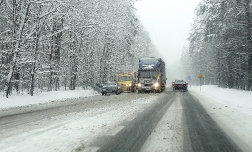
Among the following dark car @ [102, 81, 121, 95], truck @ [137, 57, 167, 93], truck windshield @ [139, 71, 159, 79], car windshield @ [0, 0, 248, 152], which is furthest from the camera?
truck windshield @ [139, 71, 159, 79]

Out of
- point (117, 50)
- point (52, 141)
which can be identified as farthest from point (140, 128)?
point (117, 50)

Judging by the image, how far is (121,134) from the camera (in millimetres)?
6988

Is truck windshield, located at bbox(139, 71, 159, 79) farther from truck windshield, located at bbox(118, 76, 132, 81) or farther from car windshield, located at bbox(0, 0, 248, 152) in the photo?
truck windshield, located at bbox(118, 76, 132, 81)

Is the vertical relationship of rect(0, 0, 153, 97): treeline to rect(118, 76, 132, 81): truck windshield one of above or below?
above

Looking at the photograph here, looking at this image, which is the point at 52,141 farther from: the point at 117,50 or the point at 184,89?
the point at 117,50

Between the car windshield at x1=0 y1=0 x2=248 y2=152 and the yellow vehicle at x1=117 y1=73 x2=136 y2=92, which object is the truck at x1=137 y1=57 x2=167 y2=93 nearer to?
the car windshield at x1=0 y1=0 x2=248 y2=152

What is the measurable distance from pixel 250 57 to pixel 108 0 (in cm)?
2123

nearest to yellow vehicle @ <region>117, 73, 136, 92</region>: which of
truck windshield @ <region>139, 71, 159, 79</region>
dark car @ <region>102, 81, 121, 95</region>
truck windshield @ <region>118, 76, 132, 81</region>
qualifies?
truck windshield @ <region>118, 76, 132, 81</region>

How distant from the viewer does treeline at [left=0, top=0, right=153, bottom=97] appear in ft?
64.2

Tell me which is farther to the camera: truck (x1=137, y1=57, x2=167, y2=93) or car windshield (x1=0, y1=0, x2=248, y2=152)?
truck (x1=137, y1=57, x2=167, y2=93)

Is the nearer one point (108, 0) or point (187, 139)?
point (187, 139)

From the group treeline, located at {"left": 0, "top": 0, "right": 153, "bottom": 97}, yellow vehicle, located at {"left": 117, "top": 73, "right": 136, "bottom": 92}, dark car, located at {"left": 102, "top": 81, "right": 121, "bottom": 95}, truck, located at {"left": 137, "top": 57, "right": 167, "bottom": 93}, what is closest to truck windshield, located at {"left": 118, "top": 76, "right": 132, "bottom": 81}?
yellow vehicle, located at {"left": 117, "top": 73, "right": 136, "bottom": 92}

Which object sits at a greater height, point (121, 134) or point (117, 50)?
point (117, 50)

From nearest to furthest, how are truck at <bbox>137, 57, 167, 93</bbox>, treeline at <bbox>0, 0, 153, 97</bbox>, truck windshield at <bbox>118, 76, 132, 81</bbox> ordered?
treeline at <bbox>0, 0, 153, 97</bbox>
truck at <bbox>137, 57, 167, 93</bbox>
truck windshield at <bbox>118, 76, 132, 81</bbox>
